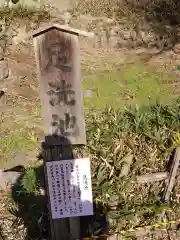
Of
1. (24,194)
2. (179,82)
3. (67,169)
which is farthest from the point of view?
(179,82)

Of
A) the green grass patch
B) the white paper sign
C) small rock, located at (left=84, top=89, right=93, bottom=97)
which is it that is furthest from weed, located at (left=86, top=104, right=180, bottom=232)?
small rock, located at (left=84, top=89, right=93, bottom=97)

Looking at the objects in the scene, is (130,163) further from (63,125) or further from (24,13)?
(24,13)

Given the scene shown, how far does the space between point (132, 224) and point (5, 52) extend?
477 cm

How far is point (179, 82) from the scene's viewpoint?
7023 mm

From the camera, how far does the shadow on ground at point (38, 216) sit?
398 cm

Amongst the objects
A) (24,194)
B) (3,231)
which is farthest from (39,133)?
(3,231)

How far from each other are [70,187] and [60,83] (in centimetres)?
103

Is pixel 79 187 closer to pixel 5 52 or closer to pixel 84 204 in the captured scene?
pixel 84 204

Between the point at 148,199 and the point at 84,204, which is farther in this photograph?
the point at 148,199

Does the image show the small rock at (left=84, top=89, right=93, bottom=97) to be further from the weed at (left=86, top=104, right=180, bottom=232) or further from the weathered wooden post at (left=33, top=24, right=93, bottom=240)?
the weathered wooden post at (left=33, top=24, right=93, bottom=240)

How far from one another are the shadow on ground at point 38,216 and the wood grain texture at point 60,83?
113 centimetres

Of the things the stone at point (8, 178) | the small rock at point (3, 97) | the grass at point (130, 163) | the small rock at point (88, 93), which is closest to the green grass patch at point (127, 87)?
the small rock at point (88, 93)

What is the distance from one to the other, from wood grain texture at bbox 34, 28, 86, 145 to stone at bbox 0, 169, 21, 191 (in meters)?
1.93

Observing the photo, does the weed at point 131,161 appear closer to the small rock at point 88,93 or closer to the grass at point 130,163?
the grass at point 130,163
